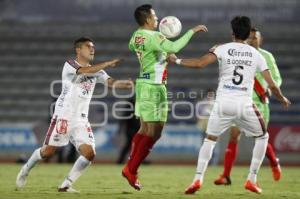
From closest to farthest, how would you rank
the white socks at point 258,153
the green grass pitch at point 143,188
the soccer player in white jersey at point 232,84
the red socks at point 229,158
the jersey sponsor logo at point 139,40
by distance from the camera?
the green grass pitch at point 143,188, the soccer player in white jersey at point 232,84, the white socks at point 258,153, the jersey sponsor logo at point 139,40, the red socks at point 229,158

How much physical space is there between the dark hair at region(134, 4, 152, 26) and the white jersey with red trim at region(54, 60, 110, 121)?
1.04m

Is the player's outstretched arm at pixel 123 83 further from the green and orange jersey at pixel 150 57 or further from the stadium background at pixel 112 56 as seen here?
the stadium background at pixel 112 56

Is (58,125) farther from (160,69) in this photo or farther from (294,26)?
(294,26)

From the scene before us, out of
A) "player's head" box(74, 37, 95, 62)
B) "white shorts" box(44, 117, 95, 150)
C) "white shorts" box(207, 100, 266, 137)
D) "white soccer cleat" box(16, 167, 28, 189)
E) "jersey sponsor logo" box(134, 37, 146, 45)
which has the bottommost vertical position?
"white soccer cleat" box(16, 167, 28, 189)

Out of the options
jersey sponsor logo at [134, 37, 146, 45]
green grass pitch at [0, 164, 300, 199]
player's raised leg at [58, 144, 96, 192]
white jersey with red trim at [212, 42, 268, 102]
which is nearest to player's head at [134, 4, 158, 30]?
jersey sponsor logo at [134, 37, 146, 45]

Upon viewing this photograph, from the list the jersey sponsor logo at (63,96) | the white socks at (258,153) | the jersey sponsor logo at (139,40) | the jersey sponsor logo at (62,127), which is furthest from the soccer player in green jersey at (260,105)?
the jersey sponsor logo at (63,96)

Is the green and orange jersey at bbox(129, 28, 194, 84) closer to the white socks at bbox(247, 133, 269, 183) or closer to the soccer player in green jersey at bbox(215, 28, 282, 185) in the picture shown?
the white socks at bbox(247, 133, 269, 183)

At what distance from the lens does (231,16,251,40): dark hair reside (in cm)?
980

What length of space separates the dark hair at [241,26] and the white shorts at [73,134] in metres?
2.34

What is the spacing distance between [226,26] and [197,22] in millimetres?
1167

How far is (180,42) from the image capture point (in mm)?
9852

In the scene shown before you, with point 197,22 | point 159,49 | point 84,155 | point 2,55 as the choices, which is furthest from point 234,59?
point 2,55

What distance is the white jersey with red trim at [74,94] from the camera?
1031cm

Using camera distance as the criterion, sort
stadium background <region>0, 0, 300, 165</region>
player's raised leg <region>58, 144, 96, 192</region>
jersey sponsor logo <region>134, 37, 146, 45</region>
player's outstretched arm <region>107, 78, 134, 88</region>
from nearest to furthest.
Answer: player's raised leg <region>58, 144, 96, 192</region> → player's outstretched arm <region>107, 78, 134, 88</region> → jersey sponsor logo <region>134, 37, 146, 45</region> → stadium background <region>0, 0, 300, 165</region>
